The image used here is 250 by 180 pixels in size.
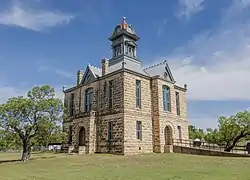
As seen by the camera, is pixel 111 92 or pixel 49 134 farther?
pixel 111 92

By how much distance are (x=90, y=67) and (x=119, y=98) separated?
304 inches

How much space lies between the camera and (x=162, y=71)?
3309 centimetres

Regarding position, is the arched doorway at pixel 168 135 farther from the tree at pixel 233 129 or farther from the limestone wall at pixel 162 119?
the tree at pixel 233 129

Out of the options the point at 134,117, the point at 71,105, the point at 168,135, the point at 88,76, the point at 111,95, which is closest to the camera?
the point at 134,117

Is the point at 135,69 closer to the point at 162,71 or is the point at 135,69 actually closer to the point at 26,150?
the point at 162,71

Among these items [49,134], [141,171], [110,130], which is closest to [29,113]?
[49,134]

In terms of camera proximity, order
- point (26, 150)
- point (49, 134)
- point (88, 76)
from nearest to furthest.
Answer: point (26, 150) → point (49, 134) → point (88, 76)

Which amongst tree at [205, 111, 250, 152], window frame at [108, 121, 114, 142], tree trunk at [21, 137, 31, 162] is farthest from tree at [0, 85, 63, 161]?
tree at [205, 111, 250, 152]

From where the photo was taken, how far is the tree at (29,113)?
942 inches

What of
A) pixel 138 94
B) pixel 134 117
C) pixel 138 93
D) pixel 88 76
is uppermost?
pixel 88 76

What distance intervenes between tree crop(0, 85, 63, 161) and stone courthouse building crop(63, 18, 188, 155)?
5.78 metres

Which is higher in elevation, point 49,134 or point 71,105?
point 71,105

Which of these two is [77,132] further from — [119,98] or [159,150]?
[159,150]

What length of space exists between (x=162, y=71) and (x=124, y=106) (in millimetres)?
8436
